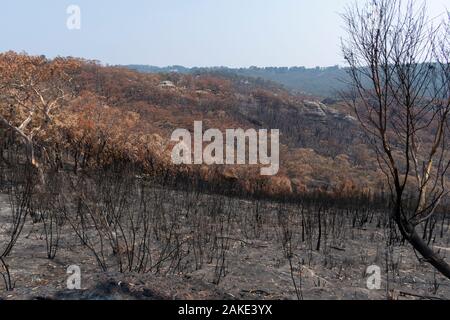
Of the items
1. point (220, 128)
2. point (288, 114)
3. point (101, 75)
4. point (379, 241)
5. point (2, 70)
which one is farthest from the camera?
point (288, 114)

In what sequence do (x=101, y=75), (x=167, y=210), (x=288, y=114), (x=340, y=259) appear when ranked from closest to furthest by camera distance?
(x=340, y=259)
(x=167, y=210)
(x=101, y=75)
(x=288, y=114)

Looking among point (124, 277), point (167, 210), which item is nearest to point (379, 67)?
point (124, 277)

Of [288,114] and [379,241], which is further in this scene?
[288,114]

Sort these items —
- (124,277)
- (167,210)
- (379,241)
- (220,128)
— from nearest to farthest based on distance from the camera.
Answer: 1. (124,277)
2. (379,241)
3. (167,210)
4. (220,128)

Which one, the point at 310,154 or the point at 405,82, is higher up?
the point at 405,82

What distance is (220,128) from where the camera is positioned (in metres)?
36.1

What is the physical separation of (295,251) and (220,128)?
2957cm

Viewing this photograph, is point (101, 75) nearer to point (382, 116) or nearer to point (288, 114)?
point (288, 114)

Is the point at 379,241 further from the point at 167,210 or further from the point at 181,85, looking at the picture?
the point at 181,85

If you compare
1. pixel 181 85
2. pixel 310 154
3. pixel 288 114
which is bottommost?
pixel 310 154

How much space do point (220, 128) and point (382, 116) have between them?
32603mm

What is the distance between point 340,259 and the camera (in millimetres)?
6609
